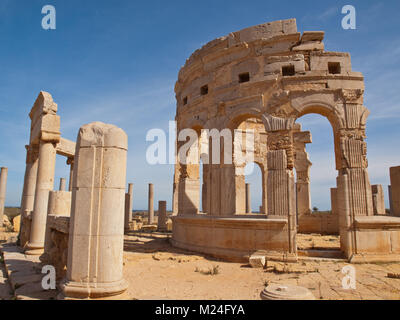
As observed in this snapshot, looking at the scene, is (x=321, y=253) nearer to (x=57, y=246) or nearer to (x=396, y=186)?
(x=396, y=186)

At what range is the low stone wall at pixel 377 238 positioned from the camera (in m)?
9.29

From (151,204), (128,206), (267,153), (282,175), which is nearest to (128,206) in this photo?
(128,206)

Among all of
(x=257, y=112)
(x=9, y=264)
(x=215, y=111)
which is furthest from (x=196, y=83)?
(x=9, y=264)

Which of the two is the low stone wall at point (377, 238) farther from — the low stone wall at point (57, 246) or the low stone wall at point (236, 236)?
the low stone wall at point (57, 246)

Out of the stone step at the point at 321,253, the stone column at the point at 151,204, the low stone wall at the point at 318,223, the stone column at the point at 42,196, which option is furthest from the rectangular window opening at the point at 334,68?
the stone column at the point at 151,204

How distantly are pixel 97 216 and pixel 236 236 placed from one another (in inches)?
247

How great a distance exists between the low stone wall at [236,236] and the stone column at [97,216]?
574 centimetres

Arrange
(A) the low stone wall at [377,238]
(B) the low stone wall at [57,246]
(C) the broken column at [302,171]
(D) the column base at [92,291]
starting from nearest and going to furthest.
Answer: (D) the column base at [92,291] < (B) the low stone wall at [57,246] < (A) the low stone wall at [377,238] < (C) the broken column at [302,171]

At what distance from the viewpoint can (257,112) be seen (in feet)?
35.8

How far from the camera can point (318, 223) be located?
16391mm

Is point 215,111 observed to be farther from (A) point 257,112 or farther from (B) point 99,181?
(B) point 99,181

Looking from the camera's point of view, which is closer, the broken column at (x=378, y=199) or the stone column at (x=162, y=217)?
the broken column at (x=378, y=199)

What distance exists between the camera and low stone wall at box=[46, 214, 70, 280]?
6.75 meters

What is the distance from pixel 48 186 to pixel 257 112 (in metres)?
7.96
